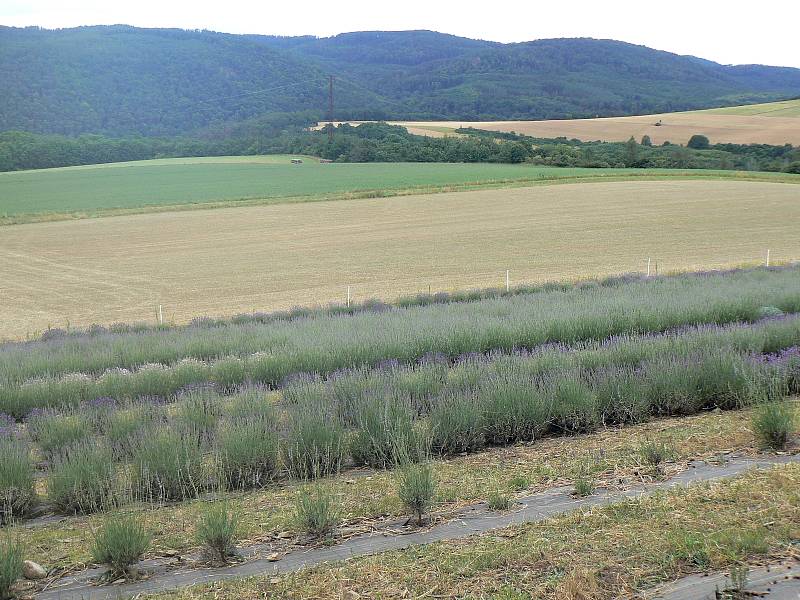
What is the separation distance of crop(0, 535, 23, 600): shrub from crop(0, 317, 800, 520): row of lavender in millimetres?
1086

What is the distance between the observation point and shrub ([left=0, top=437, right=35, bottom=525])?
6195mm

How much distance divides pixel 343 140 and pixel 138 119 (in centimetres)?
4479

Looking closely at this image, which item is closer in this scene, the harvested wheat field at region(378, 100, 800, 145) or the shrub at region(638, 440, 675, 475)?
the shrub at region(638, 440, 675, 475)

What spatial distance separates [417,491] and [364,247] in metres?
32.6

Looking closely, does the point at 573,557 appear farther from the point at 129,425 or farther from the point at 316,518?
the point at 129,425

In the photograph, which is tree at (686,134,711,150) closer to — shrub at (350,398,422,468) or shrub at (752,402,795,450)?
shrub at (752,402,795,450)

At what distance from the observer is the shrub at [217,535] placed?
4.88m

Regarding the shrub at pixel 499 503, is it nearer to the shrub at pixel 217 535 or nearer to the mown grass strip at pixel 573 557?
the mown grass strip at pixel 573 557

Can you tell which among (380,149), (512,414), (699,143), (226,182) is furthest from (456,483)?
(380,149)

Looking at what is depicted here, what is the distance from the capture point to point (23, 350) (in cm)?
1525

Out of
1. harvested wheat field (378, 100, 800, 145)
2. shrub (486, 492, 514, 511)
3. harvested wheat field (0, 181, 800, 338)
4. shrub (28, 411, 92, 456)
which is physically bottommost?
harvested wheat field (0, 181, 800, 338)

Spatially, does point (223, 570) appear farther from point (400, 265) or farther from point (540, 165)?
point (540, 165)

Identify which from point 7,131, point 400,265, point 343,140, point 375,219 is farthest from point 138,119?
point 400,265

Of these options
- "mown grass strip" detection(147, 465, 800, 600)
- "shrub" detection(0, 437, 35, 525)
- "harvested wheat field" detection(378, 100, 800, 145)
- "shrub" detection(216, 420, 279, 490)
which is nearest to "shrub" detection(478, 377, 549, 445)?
"shrub" detection(216, 420, 279, 490)
